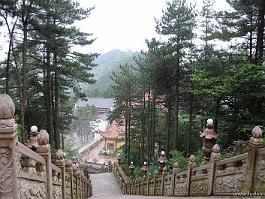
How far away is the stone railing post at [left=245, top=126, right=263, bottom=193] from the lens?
16.8 feet

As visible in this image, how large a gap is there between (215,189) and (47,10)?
13703 millimetres

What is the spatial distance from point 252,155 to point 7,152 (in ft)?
12.5

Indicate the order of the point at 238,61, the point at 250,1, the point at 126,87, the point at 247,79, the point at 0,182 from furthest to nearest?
the point at 126,87, the point at 238,61, the point at 250,1, the point at 247,79, the point at 0,182

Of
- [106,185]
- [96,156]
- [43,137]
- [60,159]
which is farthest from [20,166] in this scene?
[96,156]

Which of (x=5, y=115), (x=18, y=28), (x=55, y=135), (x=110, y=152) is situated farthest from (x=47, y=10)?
(x=110, y=152)

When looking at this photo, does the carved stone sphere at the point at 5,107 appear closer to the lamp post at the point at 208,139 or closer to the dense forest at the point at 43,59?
the lamp post at the point at 208,139

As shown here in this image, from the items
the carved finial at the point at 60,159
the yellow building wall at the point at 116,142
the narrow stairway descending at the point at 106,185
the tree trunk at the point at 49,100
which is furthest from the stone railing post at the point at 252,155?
the yellow building wall at the point at 116,142

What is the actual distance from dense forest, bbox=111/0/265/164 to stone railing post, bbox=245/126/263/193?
7990mm

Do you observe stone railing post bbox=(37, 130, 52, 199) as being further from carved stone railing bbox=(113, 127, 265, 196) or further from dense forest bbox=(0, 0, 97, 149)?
dense forest bbox=(0, 0, 97, 149)

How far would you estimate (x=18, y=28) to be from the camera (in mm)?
17594

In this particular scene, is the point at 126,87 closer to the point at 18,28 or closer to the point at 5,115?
the point at 18,28

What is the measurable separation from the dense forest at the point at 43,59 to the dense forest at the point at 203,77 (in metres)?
5.78

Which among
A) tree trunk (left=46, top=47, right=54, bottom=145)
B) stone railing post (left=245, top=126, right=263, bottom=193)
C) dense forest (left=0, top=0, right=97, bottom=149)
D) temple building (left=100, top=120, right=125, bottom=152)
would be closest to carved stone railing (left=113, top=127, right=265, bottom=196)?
stone railing post (left=245, top=126, right=263, bottom=193)

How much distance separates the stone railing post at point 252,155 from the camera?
5.11 meters
